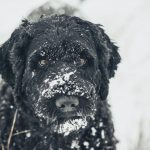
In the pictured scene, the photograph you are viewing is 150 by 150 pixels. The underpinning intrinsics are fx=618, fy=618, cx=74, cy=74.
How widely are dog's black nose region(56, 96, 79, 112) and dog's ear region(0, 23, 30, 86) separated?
3.33 feet

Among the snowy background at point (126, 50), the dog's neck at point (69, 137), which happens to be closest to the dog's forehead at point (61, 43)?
the dog's neck at point (69, 137)

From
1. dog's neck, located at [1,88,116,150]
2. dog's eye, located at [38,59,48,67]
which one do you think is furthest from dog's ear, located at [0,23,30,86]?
dog's neck, located at [1,88,116,150]

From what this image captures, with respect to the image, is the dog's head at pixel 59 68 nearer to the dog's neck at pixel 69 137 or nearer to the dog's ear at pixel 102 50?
the dog's ear at pixel 102 50

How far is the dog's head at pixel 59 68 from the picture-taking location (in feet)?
22.2

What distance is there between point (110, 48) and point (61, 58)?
1005 millimetres

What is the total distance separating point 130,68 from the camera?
977cm

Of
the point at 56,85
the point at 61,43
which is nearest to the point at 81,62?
the point at 61,43

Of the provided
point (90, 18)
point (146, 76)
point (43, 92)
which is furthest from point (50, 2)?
point (43, 92)

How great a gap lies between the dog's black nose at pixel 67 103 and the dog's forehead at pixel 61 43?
0.70 meters

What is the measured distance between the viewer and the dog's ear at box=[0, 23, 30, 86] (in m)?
7.45

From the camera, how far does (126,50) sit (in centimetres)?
1034

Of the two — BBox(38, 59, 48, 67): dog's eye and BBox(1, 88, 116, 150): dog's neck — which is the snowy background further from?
BBox(38, 59, 48, 67): dog's eye

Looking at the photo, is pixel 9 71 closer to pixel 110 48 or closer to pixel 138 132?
pixel 110 48

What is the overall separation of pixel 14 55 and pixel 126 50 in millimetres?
3294
